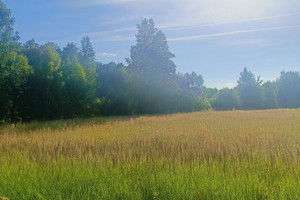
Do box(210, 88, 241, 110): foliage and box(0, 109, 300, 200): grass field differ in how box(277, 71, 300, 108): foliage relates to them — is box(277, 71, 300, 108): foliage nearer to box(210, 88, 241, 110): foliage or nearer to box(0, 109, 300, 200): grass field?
box(210, 88, 241, 110): foliage

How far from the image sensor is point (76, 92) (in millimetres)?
27562

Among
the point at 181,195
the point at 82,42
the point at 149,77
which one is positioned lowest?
the point at 181,195

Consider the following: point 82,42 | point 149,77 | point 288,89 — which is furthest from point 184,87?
point 288,89

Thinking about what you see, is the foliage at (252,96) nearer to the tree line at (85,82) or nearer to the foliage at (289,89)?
the foliage at (289,89)

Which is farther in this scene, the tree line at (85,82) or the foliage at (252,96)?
the foliage at (252,96)

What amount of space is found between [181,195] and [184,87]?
40253mm

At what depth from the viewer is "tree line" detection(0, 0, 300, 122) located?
21.3m

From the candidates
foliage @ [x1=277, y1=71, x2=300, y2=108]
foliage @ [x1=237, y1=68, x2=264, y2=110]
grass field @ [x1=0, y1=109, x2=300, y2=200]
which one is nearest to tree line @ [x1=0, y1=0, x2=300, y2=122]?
grass field @ [x1=0, y1=109, x2=300, y2=200]

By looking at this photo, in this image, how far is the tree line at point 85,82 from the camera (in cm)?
2133

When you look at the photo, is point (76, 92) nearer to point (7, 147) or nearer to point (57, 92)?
point (57, 92)

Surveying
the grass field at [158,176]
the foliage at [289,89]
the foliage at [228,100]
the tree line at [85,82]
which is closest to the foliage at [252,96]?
the foliage at [228,100]

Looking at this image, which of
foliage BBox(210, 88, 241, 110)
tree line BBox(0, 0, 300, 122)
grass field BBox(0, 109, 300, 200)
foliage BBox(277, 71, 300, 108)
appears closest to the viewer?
grass field BBox(0, 109, 300, 200)

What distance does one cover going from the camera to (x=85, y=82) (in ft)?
91.9

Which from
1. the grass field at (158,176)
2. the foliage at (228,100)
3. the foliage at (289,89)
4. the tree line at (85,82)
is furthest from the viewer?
the foliage at (289,89)
